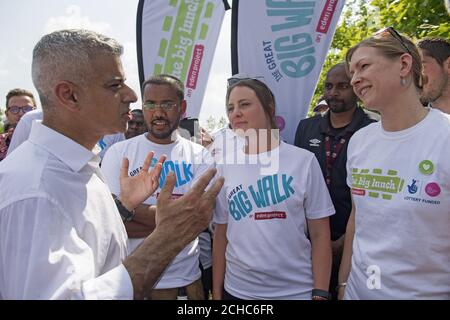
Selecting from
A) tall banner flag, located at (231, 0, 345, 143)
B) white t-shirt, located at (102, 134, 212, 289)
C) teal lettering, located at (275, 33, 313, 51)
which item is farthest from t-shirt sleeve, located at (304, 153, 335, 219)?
teal lettering, located at (275, 33, 313, 51)

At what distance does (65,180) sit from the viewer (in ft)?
4.63

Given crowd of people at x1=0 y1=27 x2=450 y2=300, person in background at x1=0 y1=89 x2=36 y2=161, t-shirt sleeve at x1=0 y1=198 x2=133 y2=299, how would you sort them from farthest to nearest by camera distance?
person in background at x1=0 y1=89 x2=36 y2=161, crowd of people at x1=0 y1=27 x2=450 y2=300, t-shirt sleeve at x1=0 y1=198 x2=133 y2=299

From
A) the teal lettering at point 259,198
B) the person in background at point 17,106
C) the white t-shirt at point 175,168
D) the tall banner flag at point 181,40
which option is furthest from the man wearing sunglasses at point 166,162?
the person in background at point 17,106

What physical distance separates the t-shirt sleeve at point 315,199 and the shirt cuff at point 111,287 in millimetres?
1394

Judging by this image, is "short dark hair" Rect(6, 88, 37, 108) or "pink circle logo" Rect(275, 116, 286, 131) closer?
"pink circle logo" Rect(275, 116, 286, 131)

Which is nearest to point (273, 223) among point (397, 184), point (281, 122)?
point (397, 184)

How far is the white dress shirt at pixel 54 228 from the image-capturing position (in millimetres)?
1201

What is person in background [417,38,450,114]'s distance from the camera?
2779 millimetres

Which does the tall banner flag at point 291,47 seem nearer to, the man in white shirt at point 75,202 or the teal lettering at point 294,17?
the teal lettering at point 294,17

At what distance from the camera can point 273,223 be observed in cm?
242

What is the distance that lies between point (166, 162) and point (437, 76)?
2.07 m

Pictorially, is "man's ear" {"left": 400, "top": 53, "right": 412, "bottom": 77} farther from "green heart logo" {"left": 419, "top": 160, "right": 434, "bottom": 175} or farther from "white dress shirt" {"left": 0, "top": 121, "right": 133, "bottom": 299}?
"white dress shirt" {"left": 0, "top": 121, "right": 133, "bottom": 299}

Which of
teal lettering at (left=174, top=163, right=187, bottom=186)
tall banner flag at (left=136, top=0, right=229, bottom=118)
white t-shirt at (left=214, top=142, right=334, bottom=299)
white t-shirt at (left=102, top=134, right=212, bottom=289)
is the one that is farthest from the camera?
tall banner flag at (left=136, top=0, right=229, bottom=118)
